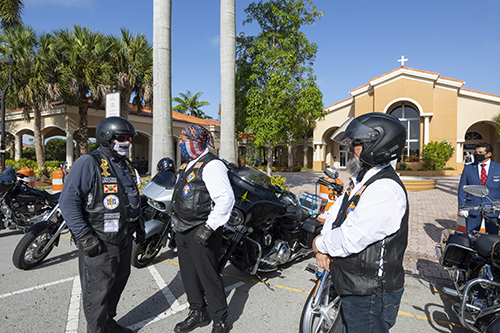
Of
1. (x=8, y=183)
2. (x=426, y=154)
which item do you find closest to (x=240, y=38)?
(x=8, y=183)

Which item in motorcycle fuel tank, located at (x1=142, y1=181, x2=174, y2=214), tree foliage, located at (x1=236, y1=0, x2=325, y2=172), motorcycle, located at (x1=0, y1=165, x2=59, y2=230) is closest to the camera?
motorcycle fuel tank, located at (x1=142, y1=181, x2=174, y2=214)

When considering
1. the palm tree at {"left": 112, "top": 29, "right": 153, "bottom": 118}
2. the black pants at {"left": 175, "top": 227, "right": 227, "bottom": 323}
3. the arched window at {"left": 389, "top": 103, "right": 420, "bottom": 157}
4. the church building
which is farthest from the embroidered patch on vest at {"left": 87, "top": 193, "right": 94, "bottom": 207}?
the arched window at {"left": 389, "top": 103, "right": 420, "bottom": 157}

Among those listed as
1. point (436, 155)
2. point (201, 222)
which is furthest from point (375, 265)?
point (436, 155)

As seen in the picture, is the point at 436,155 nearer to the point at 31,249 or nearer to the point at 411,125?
the point at 411,125

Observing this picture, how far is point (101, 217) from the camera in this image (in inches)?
88.7

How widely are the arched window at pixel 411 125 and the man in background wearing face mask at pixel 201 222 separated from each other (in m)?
27.9

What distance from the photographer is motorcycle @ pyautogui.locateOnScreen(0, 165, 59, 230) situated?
5.05 m

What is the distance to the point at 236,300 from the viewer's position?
3.26 metres

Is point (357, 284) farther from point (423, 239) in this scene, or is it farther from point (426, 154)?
point (426, 154)

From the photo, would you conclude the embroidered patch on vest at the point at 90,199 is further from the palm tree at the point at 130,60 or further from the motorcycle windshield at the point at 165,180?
the palm tree at the point at 130,60

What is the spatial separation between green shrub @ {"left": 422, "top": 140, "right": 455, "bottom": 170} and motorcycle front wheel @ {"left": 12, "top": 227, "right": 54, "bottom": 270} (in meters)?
26.3

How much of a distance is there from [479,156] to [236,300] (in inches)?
168

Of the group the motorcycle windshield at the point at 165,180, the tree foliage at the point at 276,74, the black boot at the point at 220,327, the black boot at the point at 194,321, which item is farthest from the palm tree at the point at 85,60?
the black boot at the point at 220,327

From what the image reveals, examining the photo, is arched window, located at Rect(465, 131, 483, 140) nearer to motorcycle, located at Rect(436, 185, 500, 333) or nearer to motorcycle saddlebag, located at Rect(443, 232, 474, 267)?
motorcycle, located at Rect(436, 185, 500, 333)
